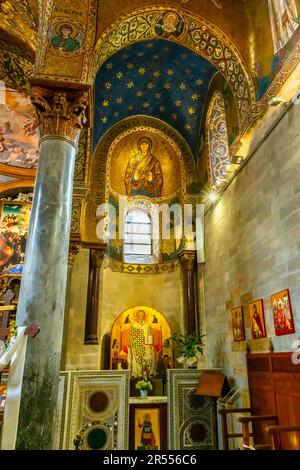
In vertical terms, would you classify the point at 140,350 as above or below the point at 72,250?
below

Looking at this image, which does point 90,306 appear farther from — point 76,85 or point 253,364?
point 76,85

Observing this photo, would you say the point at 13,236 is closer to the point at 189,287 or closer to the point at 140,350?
the point at 140,350

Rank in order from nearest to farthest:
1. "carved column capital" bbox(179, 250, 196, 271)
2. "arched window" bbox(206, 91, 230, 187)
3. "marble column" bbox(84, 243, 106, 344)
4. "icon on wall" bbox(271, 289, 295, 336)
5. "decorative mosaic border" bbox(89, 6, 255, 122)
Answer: "icon on wall" bbox(271, 289, 295, 336) → "decorative mosaic border" bbox(89, 6, 255, 122) → "marble column" bbox(84, 243, 106, 344) → "arched window" bbox(206, 91, 230, 187) → "carved column capital" bbox(179, 250, 196, 271)

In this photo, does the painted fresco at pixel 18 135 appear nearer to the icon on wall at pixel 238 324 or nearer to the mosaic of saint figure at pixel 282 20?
the mosaic of saint figure at pixel 282 20

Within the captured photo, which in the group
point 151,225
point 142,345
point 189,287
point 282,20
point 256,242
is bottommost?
point 142,345

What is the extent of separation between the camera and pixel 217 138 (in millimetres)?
10547

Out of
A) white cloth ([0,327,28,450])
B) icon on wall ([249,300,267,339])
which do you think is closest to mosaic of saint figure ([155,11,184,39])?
icon on wall ([249,300,267,339])

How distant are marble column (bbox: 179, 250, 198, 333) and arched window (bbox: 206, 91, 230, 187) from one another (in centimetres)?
239

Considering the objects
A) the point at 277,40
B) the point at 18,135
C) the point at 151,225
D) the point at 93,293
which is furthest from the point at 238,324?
the point at 18,135

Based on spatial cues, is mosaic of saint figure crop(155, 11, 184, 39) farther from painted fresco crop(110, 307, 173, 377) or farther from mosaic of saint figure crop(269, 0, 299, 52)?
painted fresco crop(110, 307, 173, 377)

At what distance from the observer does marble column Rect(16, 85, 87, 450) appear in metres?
4.13

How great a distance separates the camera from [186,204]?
451 inches

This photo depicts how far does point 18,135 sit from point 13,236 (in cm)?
403

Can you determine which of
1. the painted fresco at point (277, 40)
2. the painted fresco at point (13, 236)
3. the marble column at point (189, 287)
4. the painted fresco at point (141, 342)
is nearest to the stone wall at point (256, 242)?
the marble column at point (189, 287)
